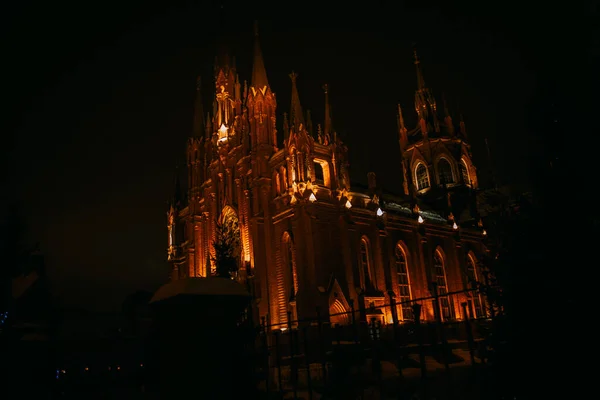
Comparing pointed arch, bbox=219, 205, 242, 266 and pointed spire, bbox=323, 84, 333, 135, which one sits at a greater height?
pointed spire, bbox=323, 84, 333, 135

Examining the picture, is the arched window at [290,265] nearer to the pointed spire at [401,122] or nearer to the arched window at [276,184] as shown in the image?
the arched window at [276,184]

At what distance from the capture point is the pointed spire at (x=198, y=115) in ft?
179

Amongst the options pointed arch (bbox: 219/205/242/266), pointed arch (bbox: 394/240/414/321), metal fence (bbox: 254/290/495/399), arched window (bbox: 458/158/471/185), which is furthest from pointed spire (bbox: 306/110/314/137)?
arched window (bbox: 458/158/471/185)

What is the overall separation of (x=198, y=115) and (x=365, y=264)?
28.8 m

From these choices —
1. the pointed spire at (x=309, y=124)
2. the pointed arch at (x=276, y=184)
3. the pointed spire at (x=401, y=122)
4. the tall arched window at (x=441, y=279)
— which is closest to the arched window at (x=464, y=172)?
the pointed spire at (x=401, y=122)

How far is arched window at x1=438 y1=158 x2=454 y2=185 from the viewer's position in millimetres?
60438

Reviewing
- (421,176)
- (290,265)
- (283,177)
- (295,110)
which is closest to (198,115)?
(295,110)

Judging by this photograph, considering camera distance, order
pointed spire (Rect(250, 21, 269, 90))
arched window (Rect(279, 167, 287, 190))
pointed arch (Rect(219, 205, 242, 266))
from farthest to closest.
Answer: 1. pointed spire (Rect(250, 21, 269, 90))
2. pointed arch (Rect(219, 205, 242, 266))
3. arched window (Rect(279, 167, 287, 190))

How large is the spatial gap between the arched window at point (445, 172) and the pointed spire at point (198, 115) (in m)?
30.1

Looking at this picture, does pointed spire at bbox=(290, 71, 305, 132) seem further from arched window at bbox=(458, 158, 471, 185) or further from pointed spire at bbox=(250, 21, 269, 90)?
arched window at bbox=(458, 158, 471, 185)

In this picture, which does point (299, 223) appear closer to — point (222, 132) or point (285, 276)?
point (285, 276)

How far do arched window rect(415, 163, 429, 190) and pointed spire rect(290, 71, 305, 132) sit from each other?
27.3 metres

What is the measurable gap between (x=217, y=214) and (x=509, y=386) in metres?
38.8

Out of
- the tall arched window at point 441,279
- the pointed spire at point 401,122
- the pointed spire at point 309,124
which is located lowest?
the tall arched window at point 441,279
